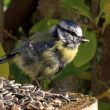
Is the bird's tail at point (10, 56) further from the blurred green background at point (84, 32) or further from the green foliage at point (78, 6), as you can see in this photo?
the green foliage at point (78, 6)

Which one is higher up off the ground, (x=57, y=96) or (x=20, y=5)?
(x=20, y=5)

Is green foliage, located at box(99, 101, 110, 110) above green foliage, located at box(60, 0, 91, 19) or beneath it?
beneath

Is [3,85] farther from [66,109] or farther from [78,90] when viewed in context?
[78,90]

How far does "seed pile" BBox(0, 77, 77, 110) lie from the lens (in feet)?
6.93

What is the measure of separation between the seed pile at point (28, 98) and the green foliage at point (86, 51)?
1.48 feet

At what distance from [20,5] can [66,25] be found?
33.3 inches

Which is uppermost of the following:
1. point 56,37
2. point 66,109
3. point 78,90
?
point 56,37

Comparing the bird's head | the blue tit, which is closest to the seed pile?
the blue tit

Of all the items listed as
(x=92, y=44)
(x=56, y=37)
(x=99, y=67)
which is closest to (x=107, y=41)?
(x=99, y=67)

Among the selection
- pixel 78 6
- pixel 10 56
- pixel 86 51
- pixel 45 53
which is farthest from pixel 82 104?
pixel 78 6

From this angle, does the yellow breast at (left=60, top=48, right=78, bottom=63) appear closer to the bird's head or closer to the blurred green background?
the bird's head

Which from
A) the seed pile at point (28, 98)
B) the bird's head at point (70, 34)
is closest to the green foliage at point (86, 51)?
the bird's head at point (70, 34)

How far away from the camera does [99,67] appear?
3.42 m

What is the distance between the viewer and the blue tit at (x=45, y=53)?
2.53 metres
